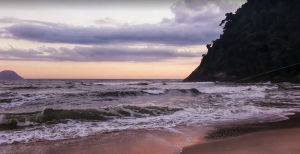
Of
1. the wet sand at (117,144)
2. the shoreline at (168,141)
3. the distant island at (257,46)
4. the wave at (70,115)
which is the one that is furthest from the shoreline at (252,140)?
the distant island at (257,46)

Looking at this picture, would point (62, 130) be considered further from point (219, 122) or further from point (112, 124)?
point (219, 122)

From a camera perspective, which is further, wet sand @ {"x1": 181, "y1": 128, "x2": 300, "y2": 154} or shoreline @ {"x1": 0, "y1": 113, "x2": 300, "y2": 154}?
shoreline @ {"x1": 0, "y1": 113, "x2": 300, "y2": 154}

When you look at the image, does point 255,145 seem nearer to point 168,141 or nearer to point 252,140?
point 252,140

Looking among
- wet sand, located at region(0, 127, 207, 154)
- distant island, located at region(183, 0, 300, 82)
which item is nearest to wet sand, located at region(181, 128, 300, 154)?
wet sand, located at region(0, 127, 207, 154)

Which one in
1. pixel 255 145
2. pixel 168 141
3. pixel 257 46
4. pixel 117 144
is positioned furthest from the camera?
pixel 257 46

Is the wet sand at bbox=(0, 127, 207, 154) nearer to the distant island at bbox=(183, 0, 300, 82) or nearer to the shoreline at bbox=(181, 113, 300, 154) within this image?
the shoreline at bbox=(181, 113, 300, 154)

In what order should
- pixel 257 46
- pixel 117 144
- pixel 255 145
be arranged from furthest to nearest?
pixel 257 46
pixel 117 144
pixel 255 145

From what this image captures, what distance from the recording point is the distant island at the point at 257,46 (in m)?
35.9

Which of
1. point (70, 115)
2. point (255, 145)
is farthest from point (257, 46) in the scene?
point (255, 145)

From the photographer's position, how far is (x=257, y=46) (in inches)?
1622

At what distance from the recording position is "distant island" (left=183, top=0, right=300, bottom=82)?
118ft

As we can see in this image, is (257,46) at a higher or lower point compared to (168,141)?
higher

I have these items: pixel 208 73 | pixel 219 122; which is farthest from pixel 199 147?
pixel 208 73

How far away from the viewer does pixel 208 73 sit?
47531 millimetres
